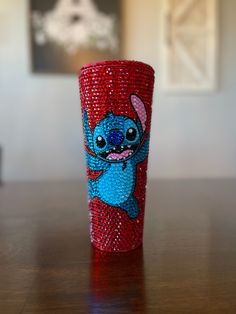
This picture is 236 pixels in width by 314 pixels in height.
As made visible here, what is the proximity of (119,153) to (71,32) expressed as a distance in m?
1.43

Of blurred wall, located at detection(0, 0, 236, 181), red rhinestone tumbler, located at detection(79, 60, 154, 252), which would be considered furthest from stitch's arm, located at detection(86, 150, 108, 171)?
blurred wall, located at detection(0, 0, 236, 181)

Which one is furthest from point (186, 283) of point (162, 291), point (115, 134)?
point (115, 134)

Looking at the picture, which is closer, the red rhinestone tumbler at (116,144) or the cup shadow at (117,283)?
the cup shadow at (117,283)

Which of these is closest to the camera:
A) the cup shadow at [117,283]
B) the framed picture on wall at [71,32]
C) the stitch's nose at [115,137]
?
the cup shadow at [117,283]

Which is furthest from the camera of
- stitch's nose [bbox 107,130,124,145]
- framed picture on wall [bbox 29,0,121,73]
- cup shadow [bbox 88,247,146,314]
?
framed picture on wall [bbox 29,0,121,73]

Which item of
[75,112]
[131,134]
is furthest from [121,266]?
[75,112]

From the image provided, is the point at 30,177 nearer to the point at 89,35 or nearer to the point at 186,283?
the point at 89,35

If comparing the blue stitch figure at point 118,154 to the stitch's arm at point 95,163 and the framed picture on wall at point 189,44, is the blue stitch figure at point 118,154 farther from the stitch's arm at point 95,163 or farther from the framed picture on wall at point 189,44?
the framed picture on wall at point 189,44

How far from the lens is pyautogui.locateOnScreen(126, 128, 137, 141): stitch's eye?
0.33 metres

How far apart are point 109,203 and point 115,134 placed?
0.08m

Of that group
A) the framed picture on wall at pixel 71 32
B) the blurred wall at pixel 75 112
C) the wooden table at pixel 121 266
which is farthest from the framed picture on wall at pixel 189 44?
the wooden table at pixel 121 266

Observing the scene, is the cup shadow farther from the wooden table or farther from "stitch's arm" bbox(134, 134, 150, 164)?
"stitch's arm" bbox(134, 134, 150, 164)

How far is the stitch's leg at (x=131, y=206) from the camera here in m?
0.34

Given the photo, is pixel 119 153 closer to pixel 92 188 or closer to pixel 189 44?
pixel 92 188
